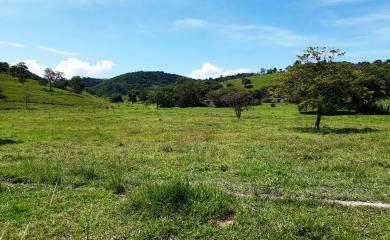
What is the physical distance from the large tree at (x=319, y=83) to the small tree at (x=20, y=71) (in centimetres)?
13689

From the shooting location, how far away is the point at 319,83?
43.1 metres

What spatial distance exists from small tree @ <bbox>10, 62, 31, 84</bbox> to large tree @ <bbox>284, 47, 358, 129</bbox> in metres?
137

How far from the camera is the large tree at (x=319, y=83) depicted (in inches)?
1709

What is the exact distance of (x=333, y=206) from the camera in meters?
12.4

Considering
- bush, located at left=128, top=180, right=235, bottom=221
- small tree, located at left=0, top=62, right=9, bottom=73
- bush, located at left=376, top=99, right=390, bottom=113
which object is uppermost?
small tree, located at left=0, top=62, right=9, bottom=73

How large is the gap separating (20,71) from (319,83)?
547 ft

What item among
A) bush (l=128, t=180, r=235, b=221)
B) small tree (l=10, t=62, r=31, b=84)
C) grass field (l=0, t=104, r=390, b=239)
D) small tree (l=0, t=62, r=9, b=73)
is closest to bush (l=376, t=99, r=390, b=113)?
grass field (l=0, t=104, r=390, b=239)

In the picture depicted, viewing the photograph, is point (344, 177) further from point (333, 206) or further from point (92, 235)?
point (92, 235)

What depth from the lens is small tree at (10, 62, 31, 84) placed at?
→ 16334cm

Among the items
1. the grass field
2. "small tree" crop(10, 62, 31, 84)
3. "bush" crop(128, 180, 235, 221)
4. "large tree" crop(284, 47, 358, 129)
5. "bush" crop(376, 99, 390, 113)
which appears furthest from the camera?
"small tree" crop(10, 62, 31, 84)

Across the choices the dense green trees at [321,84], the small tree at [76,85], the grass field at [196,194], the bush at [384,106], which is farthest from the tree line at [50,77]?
the grass field at [196,194]

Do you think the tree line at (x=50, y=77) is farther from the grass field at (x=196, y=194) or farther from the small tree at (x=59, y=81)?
the grass field at (x=196, y=194)

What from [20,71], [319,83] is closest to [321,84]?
[319,83]

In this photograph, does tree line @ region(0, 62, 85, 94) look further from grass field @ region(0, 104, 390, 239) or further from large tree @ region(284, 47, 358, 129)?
grass field @ region(0, 104, 390, 239)
